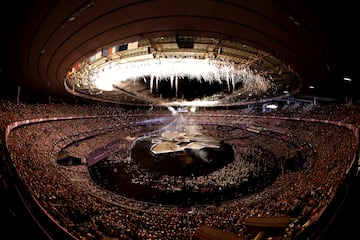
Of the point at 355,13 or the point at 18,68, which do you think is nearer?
the point at 355,13

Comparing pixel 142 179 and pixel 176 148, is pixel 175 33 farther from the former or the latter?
pixel 176 148

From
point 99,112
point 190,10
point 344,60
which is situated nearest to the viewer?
point 190,10

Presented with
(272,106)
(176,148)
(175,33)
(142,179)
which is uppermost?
(175,33)

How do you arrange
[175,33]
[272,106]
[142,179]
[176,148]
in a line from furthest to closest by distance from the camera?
[272,106] → [176,148] → [142,179] → [175,33]

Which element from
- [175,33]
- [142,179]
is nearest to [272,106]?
[142,179]

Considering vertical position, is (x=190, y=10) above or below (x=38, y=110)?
above

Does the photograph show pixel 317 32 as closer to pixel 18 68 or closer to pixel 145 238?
pixel 145 238

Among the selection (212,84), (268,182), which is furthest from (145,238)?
(212,84)

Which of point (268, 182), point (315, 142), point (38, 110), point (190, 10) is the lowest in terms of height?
point (268, 182)

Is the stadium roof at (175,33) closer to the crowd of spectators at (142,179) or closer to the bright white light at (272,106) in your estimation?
the crowd of spectators at (142,179)

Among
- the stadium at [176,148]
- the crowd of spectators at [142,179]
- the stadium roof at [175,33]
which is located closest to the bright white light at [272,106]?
the crowd of spectators at [142,179]
